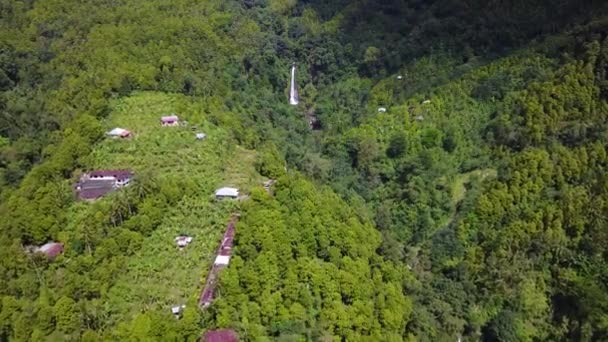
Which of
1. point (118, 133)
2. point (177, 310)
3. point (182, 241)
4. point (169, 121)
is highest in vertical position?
point (169, 121)

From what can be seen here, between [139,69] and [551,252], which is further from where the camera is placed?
[139,69]

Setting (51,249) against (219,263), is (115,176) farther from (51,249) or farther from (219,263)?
(219,263)

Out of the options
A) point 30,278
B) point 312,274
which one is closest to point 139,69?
point 30,278

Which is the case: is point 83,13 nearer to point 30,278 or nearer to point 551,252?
point 30,278

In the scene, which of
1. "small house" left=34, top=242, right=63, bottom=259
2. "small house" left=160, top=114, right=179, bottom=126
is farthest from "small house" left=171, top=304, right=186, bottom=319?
"small house" left=160, top=114, right=179, bottom=126

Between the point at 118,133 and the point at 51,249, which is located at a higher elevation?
the point at 118,133

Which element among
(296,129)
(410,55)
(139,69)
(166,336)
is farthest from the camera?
(410,55)

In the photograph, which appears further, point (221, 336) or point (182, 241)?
point (182, 241)

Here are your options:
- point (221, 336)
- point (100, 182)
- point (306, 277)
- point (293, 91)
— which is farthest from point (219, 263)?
point (293, 91)
